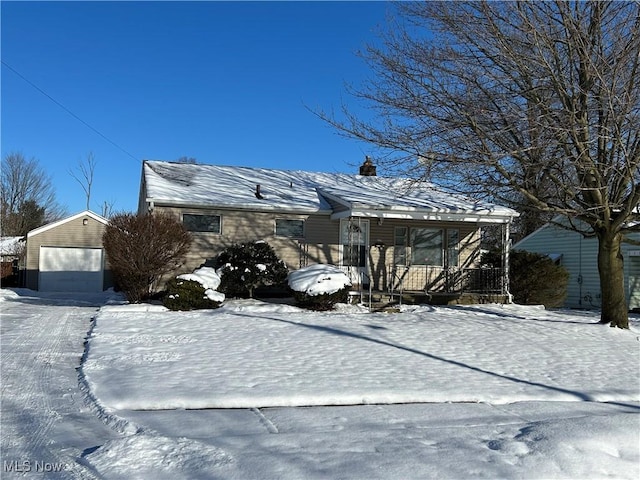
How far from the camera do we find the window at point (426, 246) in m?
18.1

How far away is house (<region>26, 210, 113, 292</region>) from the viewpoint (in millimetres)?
24609

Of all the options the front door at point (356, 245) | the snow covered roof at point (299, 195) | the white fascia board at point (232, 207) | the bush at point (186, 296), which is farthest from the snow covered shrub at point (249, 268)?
the front door at point (356, 245)

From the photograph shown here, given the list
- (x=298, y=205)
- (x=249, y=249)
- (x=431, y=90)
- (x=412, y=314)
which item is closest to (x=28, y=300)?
(x=249, y=249)

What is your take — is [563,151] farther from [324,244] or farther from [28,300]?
[28,300]

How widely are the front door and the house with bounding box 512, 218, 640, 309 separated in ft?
28.1

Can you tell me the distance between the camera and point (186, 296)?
1364cm

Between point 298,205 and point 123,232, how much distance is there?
550 cm

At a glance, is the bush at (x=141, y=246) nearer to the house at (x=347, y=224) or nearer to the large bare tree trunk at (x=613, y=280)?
the house at (x=347, y=224)

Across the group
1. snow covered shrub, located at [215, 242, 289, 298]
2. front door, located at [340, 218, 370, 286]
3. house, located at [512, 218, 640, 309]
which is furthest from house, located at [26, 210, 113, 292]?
house, located at [512, 218, 640, 309]

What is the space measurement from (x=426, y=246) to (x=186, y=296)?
8206mm

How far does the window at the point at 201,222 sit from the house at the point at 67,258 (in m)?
10.1

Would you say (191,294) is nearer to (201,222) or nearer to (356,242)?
(201,222)

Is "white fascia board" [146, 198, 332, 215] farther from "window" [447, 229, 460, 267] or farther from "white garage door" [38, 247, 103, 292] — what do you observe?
"white garage door" [38, 247, 103, 292]

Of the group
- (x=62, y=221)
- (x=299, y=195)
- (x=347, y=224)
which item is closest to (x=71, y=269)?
(x=62, y=221)
